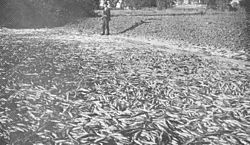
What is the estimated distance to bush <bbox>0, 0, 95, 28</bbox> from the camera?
2445cm

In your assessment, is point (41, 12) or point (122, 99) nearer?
point (122, 99)

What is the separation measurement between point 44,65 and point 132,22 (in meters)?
15.0

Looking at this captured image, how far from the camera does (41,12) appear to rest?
84.8ft

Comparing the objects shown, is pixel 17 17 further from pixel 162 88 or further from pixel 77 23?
pixel 162 88

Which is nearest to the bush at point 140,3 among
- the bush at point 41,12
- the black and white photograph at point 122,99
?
the bush at point 41,12

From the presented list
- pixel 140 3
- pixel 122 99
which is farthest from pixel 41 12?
pixel 122 99

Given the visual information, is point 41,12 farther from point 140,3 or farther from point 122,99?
point 122,99

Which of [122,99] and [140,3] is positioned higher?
[140,3]

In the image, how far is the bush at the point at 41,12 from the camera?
2445 centimetres

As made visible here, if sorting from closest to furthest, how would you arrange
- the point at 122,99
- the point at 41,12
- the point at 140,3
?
the point at 122,99
the point at 41,12
the point at 140,3

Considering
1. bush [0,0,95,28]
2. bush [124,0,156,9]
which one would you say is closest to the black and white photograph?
bush [0,0,95,28]

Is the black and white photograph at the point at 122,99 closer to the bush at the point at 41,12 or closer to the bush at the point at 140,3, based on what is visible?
the bush at the point at 41,12

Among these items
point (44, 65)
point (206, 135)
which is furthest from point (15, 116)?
point (44, 65)

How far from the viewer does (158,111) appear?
4.75 m
